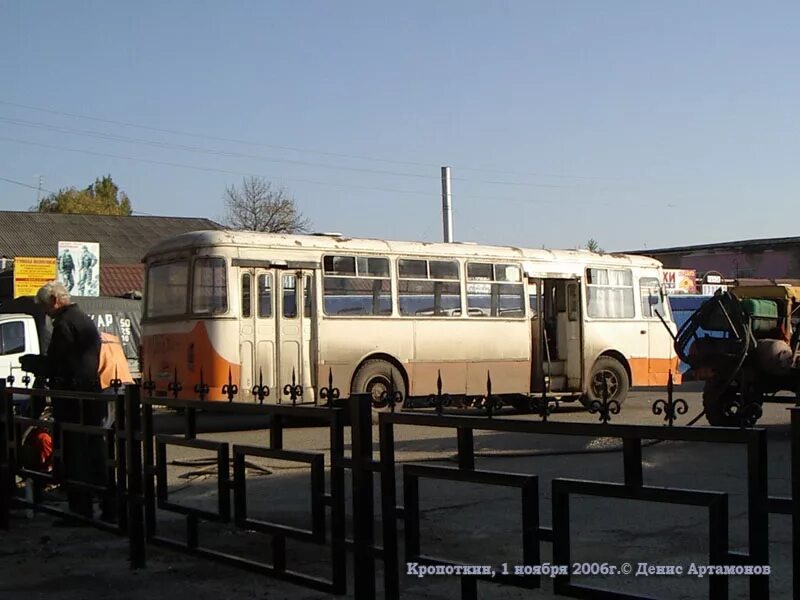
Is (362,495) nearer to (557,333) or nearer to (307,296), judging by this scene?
(307,296)

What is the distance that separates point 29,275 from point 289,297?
1835 centimetres

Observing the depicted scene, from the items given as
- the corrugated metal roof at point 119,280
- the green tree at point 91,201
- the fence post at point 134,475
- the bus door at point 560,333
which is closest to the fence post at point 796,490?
the fence post at point 134,475

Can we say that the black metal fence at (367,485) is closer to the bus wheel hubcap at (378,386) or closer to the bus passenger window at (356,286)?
the bus passenger window at (356,286)

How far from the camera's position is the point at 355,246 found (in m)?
16.5

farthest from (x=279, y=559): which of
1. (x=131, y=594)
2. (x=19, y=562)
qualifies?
(x=19, y=562)

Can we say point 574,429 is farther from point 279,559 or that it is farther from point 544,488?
point 544,488

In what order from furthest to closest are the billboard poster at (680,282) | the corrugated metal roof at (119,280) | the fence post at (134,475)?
the corrugated metal roof at (119,280) < the billboard poster at (680,282) < the fence post at (134,475)

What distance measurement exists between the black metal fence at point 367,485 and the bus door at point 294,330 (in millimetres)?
7502

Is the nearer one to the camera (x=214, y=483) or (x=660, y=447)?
(x=214, y=483)

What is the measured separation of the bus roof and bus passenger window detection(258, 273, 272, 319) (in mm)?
469

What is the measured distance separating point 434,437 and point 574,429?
361 inches

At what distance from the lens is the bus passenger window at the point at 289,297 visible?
15.9m

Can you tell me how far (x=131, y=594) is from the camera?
6152mm

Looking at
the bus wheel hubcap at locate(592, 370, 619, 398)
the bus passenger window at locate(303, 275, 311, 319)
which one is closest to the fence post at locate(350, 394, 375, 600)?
the bus passenger window at locate(303, 275, 311, 319)
